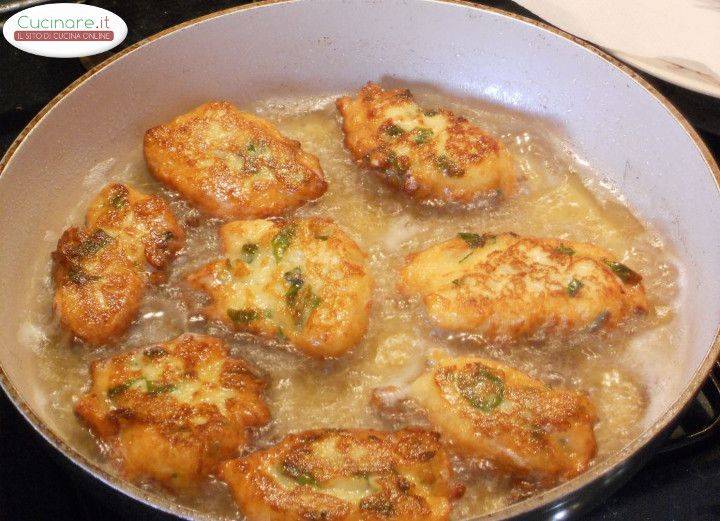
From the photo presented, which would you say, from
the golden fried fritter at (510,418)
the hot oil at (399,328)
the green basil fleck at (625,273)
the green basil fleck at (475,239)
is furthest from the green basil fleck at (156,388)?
the green basil fleck at (625,273)

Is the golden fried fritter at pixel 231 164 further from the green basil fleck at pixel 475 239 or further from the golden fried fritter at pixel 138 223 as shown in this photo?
the green basil fleck at pixel 475 239

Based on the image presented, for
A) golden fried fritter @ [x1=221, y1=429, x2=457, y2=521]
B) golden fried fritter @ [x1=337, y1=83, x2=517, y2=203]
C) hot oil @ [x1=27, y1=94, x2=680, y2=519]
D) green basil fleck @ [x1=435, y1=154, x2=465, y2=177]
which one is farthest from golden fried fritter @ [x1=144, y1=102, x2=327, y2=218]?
golden fried fritter @ [x1=221, y1=429, x2=457, y2=521]

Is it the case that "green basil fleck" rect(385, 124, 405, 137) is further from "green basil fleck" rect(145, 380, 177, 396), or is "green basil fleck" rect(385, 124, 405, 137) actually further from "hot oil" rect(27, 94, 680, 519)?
"green basil fleck" rect(145, 380, 177, 396)

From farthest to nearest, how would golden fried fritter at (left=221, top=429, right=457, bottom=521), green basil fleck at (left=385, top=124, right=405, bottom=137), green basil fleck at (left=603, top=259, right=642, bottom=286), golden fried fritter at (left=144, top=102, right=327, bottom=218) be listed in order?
green basil fleck at (left=385, top=124, right=405, bottom=137) < golden fried fritter at (left=144, top=102, right=327, bottom=218) < green basil fleck at (left=603, top=259, right=642, bottom=286) < golden fried fritter at (left=221, top=429, right=457, bottom=521)

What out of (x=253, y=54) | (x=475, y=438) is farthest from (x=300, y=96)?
(x=475, y=438)

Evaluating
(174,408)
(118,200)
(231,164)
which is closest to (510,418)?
(174,408)

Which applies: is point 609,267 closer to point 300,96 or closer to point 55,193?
point 300,96
